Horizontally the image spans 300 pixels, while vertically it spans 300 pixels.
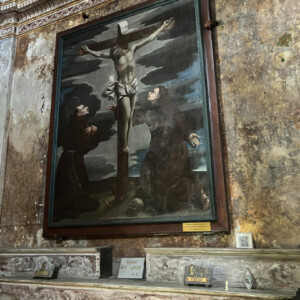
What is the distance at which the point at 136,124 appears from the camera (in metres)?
4.05

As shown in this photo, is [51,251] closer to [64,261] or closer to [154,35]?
[64,261]

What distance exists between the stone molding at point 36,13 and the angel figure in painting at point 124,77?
2.87ft

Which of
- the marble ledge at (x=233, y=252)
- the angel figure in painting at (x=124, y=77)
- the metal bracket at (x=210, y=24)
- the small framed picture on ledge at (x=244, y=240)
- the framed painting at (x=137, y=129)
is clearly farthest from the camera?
the angel figure in painting at (x=124, y=77)

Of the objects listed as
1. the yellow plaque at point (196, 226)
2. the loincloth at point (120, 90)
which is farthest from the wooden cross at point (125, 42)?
the yellow plaque at point (196, 226)

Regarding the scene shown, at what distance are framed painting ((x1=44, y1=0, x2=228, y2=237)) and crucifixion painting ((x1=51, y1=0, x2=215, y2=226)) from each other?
12mm

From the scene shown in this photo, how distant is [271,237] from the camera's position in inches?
123

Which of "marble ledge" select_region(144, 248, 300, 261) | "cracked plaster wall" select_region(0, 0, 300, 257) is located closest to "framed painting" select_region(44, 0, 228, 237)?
"cracked plaster wall" select_region(0, 0, 300, 257)

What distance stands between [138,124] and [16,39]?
314 cm

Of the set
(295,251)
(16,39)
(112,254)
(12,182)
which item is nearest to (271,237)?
(295,251)

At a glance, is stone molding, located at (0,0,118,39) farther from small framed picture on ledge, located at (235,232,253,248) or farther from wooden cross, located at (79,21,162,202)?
small framed picture on ledge, located at (235,232,253,248)

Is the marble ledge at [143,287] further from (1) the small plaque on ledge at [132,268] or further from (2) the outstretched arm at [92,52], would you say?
(2) the outstretched arm at [92,52]

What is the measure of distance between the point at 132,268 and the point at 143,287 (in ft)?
1.81

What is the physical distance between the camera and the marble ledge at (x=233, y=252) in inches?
110

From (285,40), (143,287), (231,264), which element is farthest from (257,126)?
(143,287)
